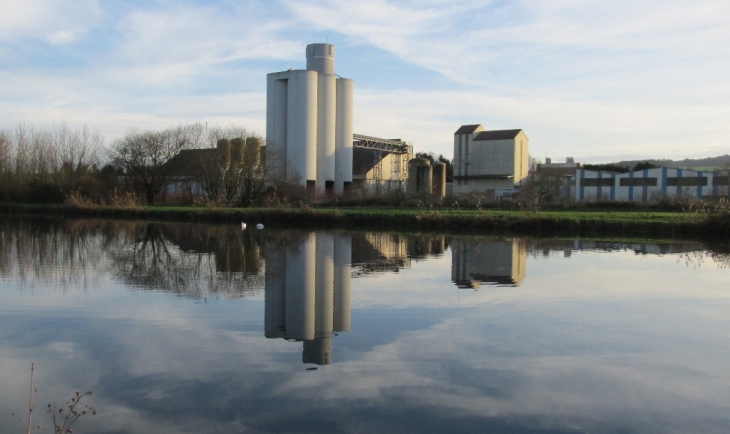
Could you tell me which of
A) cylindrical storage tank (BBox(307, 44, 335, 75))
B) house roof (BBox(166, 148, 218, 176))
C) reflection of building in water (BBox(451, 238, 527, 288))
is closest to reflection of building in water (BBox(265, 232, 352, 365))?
reflection of building in water (BBox(451, 238, 527, 288))

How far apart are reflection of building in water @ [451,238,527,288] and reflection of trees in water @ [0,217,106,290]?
6513 mm

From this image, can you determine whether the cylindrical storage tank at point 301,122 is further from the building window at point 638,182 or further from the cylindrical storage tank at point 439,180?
the building window at point 638,182

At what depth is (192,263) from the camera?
1366 cm

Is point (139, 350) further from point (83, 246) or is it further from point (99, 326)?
point (83, 246)

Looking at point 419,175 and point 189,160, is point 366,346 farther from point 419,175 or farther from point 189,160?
point 419,175

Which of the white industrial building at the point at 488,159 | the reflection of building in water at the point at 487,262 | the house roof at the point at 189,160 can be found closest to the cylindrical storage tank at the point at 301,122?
the house roof at the point at 189,160

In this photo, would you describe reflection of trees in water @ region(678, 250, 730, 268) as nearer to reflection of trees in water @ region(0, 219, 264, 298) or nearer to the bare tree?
reflection of trees in water @ region(0, 219, 264, 298)

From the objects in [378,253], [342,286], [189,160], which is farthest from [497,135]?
[342,286]

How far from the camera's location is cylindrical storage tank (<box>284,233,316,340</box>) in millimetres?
7355

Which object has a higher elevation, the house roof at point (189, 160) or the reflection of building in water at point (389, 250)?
the house roof at point (189, 160)

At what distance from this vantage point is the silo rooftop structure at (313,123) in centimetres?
4241

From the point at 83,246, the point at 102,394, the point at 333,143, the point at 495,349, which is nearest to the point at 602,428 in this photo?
the point at 495,349

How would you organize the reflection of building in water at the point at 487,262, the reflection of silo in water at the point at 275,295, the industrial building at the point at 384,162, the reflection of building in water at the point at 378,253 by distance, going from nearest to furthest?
the reflection of silo in water at the point at 275,295
the reflection of building in water at the point at 487,262
the reflection of building in water at the point at 378,253
the industrial building at the point at 384,162

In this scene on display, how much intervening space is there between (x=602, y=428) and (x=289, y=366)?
2667mm
